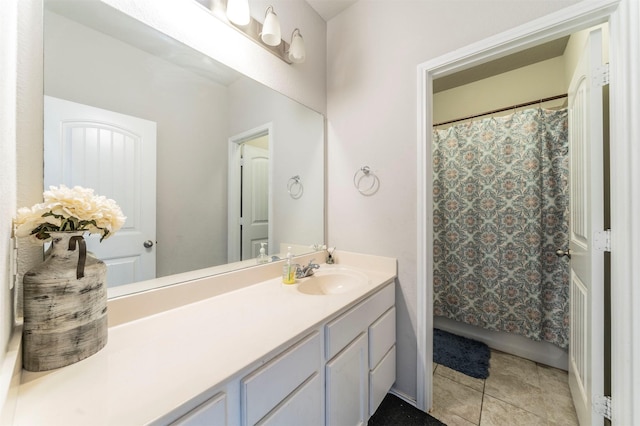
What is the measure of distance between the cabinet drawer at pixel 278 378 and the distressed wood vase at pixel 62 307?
1.44ft

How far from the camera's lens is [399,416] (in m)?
1.33

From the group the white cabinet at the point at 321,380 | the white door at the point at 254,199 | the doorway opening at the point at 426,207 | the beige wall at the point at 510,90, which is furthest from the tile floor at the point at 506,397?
the beige wall at the point at 510,90

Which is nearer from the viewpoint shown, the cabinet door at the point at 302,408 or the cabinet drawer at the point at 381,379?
the cabinet door at the point at 302,408

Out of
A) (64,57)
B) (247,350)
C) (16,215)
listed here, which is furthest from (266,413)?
(64,57)

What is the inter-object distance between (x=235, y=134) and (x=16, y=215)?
85cm

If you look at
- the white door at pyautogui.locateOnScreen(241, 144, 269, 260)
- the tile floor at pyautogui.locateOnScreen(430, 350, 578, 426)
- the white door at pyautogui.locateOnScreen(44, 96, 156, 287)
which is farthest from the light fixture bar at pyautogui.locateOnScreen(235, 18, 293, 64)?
the tile floor at pyautogui.locateOnScreen(430, 350, 578, 426)

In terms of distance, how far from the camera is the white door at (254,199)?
1346 mm

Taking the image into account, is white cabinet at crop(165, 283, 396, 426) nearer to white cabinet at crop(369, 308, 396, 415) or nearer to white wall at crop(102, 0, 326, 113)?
white cabinet at crop(369, 308, 396, 415)

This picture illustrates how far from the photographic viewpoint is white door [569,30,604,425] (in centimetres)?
100

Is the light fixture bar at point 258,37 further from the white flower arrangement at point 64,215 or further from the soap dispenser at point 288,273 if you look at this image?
the soap dispenser at point 288,273

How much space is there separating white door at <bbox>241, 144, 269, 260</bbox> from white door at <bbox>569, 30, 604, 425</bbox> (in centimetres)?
156

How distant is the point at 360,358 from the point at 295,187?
1083mm

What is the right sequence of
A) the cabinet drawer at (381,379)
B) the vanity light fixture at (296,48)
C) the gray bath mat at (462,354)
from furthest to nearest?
1. the gray bath mat at (462,354)
2. the vanity light fixture at (296,48)
3. the cabinet drawer at (381,379)

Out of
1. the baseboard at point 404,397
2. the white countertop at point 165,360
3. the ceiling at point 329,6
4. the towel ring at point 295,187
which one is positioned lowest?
the baseboard at point 404,397
